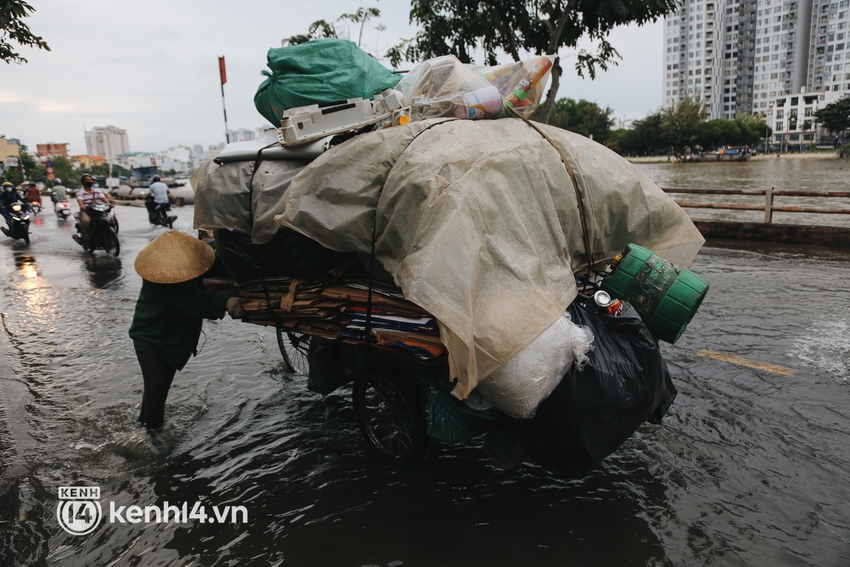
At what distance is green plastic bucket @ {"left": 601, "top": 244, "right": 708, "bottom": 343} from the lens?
2914 millimetres

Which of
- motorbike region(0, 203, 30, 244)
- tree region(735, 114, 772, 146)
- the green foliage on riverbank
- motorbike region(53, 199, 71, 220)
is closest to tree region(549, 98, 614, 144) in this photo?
the green foliage on riverbank

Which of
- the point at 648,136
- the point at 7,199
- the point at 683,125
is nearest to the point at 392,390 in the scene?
the point at 7,199

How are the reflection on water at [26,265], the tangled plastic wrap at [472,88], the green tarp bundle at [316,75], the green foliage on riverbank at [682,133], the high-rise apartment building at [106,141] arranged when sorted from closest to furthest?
the tangled plastic wrap at [472,88] → the green tarp bundle at [316,75] → the reflection on water at [26,265] → the green foliage on riverbank at [682,133] → the high-rise apartment building at [106,141]

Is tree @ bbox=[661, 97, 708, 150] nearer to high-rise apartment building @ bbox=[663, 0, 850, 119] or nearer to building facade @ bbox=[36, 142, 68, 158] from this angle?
high-rise apartment building @ bbox=[663, 0, 850, 119]

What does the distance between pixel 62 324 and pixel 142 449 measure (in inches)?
159

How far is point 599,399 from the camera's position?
2.66 meters

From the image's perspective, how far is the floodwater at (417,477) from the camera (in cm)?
277

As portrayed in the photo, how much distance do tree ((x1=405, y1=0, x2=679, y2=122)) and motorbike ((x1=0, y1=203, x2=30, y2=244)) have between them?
10.8 meters

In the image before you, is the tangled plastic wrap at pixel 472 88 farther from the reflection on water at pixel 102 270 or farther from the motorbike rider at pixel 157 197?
the motorbike rider at pixel 157 197

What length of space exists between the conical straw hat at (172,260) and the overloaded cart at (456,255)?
0.19 metres

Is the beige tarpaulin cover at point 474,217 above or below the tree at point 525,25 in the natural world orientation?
below

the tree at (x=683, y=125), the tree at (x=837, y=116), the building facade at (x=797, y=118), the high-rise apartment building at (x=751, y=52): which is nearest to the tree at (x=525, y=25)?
the tree at (x=683, y=125)

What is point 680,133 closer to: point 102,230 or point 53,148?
point 102,230

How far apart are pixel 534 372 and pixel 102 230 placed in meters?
11.8
